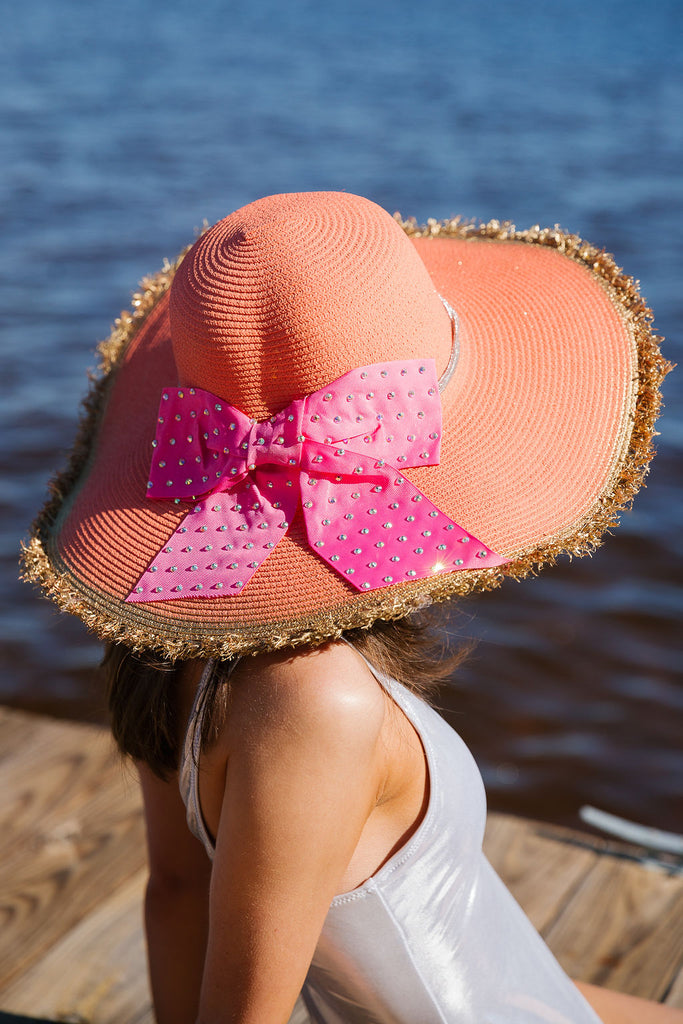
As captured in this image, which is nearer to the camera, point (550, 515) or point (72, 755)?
point (550, 515)

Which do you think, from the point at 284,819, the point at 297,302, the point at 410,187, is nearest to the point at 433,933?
the point at 284,819

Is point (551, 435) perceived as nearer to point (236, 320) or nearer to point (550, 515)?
point (550, 515)

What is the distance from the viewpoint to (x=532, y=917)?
2188 millimetres

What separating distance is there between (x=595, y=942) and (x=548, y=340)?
141cm

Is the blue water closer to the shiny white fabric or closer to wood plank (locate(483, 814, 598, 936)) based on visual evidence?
the shiny white fabric

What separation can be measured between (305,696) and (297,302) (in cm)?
→ 44

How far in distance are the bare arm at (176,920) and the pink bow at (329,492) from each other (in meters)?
0.54

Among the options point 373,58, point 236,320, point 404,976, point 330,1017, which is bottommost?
point 330,1017

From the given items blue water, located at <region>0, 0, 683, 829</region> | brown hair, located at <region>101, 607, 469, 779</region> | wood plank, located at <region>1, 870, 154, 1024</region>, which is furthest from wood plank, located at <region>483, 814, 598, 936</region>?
brown hair, located at <region>101, 607, 469, 779</region>

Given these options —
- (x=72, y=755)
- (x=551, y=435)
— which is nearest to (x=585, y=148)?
(x=72, y=755)

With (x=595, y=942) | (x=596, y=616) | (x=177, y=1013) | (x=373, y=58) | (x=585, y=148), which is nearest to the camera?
(x=177, y=1013)

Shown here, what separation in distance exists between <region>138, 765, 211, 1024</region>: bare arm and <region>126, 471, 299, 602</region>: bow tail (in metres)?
0.50

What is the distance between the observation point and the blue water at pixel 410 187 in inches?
144

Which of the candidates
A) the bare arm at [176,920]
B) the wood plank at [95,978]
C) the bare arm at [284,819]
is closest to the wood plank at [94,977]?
the wood plank at [95,978]
